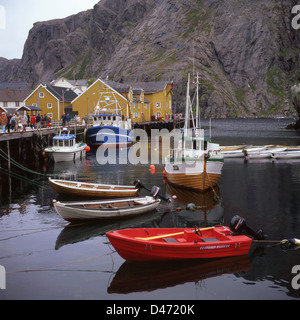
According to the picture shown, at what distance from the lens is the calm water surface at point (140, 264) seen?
48.3 ft

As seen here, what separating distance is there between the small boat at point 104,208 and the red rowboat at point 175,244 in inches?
199

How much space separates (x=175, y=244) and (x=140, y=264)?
1.73 metres

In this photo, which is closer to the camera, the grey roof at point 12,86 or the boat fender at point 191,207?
the boat fender at point 191,207

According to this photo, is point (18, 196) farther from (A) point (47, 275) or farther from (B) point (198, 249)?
(B) point (198, 249)

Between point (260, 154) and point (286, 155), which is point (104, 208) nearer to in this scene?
point (260, 154)

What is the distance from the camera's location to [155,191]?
26.1 m

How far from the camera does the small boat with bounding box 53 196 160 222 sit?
21.7 meters

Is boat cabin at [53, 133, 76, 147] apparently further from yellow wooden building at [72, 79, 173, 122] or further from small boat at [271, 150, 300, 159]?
small boat at [271, 150, 300, 159]

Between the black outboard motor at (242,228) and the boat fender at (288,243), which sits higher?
the black outboard motor at (242,228)

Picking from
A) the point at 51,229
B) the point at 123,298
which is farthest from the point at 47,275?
the point at 51,229

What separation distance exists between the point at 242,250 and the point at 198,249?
2.12m

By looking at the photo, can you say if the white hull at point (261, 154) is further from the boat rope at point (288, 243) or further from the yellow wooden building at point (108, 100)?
the boat rope at point (288, 243)

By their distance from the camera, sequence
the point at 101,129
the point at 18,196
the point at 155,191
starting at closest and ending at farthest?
the point at 155,191 → the point at 18,196 → the point at 101,129

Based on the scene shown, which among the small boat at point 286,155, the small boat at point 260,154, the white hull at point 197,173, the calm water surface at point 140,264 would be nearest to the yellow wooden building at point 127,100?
the small boat at point 260,154
